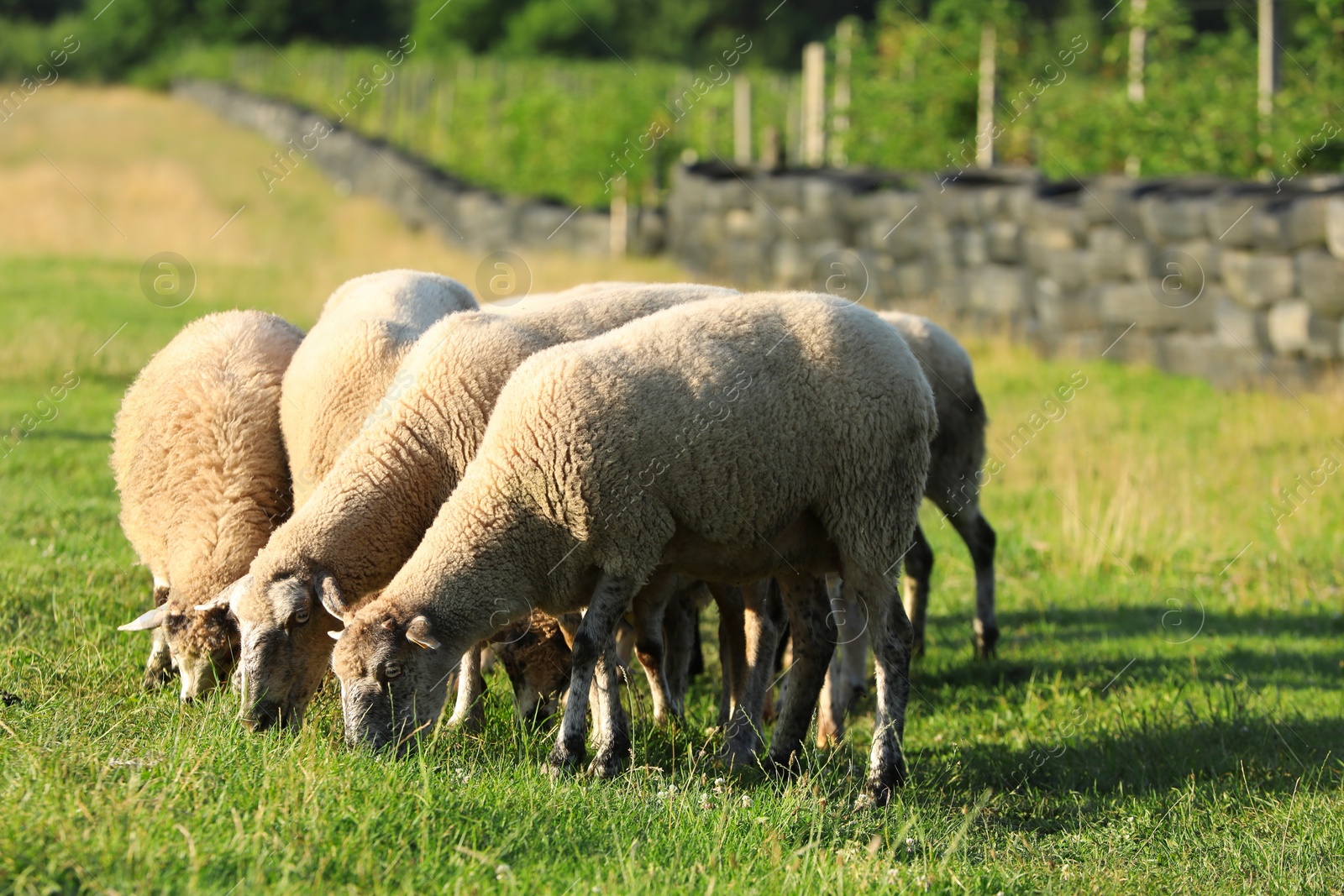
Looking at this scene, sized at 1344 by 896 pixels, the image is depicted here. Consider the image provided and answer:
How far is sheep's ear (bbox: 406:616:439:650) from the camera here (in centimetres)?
442

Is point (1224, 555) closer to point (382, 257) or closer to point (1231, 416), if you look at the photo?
point (1231, 416)

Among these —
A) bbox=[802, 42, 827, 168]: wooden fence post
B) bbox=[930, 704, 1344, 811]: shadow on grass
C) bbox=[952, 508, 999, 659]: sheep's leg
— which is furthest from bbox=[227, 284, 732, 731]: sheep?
bbox=[802, 42, 827, 168]: wooden fence post

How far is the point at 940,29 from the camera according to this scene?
1909 cm

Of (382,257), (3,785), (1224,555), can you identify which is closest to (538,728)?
(3,785)

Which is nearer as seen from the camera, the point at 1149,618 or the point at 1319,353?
the point at 1149,618

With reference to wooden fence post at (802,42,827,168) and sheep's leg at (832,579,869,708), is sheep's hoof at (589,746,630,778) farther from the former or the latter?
wooden fence post at (802,42,827,168)

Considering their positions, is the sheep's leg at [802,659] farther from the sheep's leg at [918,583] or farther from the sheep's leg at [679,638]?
the sheep's leg at [918,583]

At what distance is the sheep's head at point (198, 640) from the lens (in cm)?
502

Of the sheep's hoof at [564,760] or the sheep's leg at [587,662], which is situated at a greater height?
the sheep's leg at [587,662]

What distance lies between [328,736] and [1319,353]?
30.3ft

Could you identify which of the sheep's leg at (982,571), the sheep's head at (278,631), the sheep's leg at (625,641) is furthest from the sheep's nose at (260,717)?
the sheep's leg at (982,571)

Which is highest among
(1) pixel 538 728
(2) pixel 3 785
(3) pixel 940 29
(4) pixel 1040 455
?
(3) pixel 940 29

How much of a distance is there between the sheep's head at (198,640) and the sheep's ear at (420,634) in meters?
0.94

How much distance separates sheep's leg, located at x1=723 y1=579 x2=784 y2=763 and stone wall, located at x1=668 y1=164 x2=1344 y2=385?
712 cm
